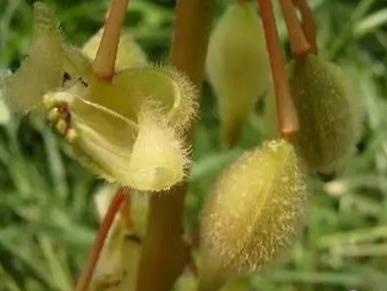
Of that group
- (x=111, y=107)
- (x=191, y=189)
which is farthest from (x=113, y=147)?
(x=191, y=189)

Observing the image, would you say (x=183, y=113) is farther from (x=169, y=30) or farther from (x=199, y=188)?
(x=169, y=30)

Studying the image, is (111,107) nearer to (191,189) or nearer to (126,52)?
(126,52)

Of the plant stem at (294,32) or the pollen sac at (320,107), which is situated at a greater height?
the plant stem at (294,32)

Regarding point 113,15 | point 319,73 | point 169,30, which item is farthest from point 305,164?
point 169,30

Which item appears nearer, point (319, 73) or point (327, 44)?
point (319, 73)

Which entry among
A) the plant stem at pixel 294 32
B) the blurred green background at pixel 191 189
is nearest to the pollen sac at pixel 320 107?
the plant stem at pixel 294 32

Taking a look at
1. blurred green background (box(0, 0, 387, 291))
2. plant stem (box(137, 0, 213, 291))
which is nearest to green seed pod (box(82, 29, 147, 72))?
plant stem (box(137, 0, 213, 291))

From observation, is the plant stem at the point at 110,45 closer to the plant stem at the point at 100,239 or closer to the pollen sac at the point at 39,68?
the pollen sac at the point at 39,68
